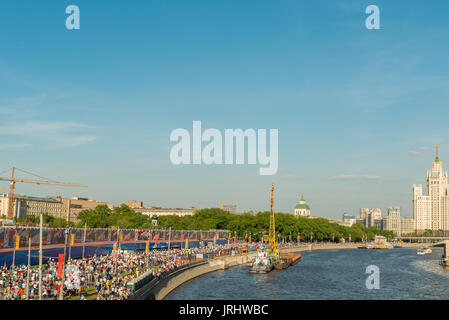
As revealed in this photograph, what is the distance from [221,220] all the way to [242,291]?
133233 mm

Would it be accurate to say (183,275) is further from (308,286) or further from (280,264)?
(280,264)

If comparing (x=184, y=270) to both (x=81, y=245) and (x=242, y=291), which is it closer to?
(x=242, y=291)

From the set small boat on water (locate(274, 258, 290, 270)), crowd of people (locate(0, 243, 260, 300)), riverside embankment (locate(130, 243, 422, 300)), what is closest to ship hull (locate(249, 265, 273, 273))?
riverside embankment (locate(130, 243, 422, 300))

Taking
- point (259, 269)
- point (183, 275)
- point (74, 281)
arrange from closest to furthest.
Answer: point (74, 281) → point (183, 275) → point (259, 269)

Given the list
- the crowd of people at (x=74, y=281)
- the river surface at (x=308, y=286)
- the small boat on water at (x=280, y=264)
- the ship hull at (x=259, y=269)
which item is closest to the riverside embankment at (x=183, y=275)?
the river surface at (x=308, y=286)

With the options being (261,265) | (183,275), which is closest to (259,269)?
(261,265)

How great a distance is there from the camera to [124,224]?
154000mm

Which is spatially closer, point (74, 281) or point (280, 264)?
point (74, 281)

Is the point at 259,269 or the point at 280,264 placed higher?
the point at 259,269

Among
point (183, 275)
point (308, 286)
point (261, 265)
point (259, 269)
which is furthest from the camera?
point (261, 265)

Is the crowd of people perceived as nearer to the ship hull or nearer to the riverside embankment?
the riverside embankment

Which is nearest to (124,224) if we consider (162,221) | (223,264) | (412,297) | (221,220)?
(162,221)
